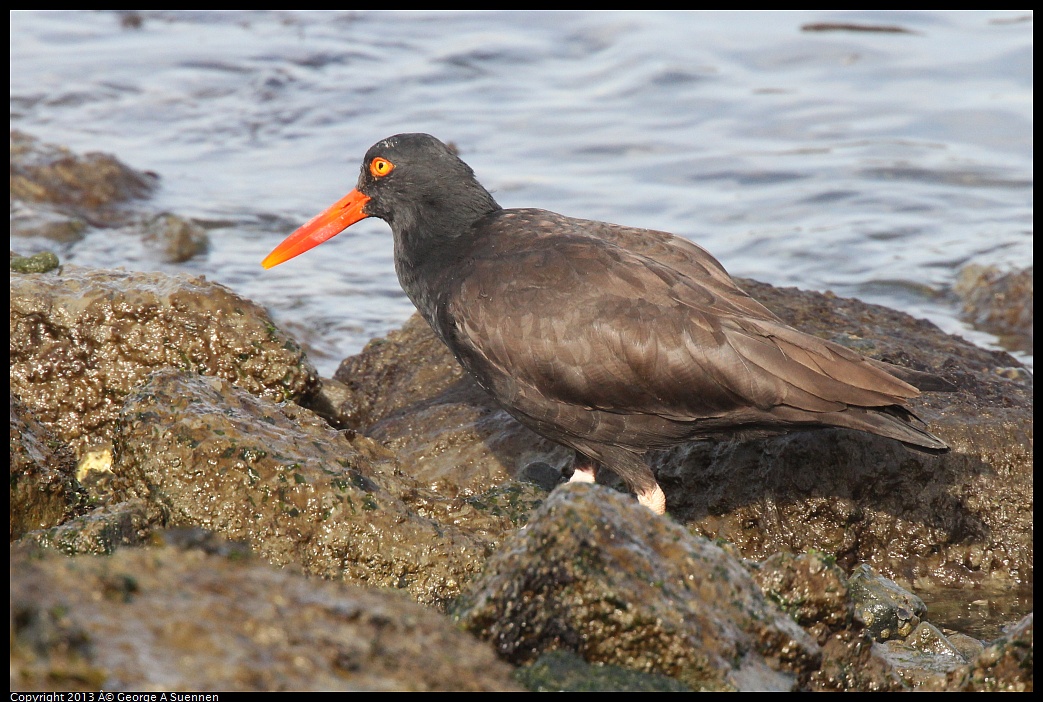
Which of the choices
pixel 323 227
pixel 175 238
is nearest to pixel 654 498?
pixel 323 227

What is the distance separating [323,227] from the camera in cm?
564

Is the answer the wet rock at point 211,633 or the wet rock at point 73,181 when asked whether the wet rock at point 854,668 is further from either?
the wet rock at point 73,181

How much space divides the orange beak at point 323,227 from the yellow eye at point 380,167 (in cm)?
21

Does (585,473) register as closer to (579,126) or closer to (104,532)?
(104,532)

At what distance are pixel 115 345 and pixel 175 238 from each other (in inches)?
157

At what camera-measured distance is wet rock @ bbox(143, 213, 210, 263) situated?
880 cm

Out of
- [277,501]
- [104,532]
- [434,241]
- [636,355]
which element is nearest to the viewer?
[104,532]

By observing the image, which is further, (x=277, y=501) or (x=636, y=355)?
(x=636, y=355)

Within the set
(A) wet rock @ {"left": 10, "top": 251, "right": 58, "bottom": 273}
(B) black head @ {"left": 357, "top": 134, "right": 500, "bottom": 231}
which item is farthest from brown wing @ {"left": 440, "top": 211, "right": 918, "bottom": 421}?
(A) wet rock @ {"left": 10, "top": 251, "right": 58, "bottom": 273}

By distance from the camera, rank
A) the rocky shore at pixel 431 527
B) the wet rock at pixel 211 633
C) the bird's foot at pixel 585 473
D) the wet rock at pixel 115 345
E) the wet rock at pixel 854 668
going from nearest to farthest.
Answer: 1. the wet rock at pixel 211 633
2. the rocky shore at pixel 431 527
3. the wet rock at pixel 854 668
4. the bird's foot at pixel 585 473
5. the wet rock at pixel 115 345

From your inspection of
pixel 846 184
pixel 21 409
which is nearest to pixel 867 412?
pixel 21 409

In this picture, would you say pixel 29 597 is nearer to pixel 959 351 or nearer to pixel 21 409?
pixel 21 409

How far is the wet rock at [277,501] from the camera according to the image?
3887mm

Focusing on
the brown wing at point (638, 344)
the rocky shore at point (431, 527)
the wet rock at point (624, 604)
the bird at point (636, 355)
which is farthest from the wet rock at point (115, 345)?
the wet rock at point (624, 604)
